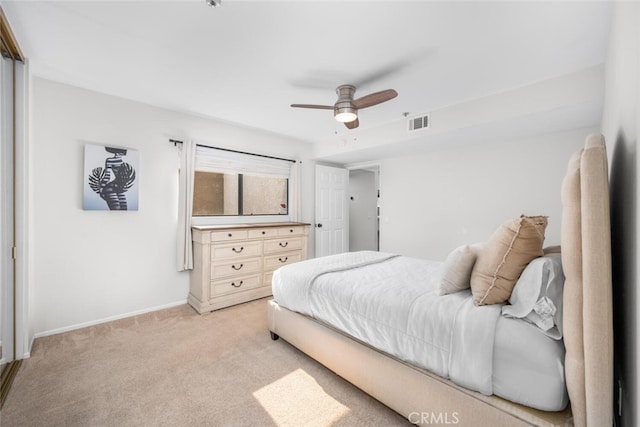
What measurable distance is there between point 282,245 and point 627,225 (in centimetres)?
355

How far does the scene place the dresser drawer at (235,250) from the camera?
339 cm

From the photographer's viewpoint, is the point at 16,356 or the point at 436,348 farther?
the point at 16,356

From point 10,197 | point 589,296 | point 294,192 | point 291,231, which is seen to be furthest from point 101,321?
point 589,296

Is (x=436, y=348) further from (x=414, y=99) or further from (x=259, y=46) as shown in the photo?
(x=414, y=99)

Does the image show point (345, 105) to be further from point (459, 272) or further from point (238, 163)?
point (238, 163)

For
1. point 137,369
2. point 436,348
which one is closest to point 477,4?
point 436,348

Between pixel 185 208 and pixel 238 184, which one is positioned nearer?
pixel 185 208

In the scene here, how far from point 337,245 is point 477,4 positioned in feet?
14.3

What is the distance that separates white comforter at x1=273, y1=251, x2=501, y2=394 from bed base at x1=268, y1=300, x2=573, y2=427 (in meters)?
0.06

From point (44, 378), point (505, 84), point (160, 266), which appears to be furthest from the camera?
point (160, 266)

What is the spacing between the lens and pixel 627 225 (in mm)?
1121

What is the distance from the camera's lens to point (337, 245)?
18.0 feet

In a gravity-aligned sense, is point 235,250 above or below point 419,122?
below

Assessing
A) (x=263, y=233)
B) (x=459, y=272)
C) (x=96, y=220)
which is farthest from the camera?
(x=263, y=233)
